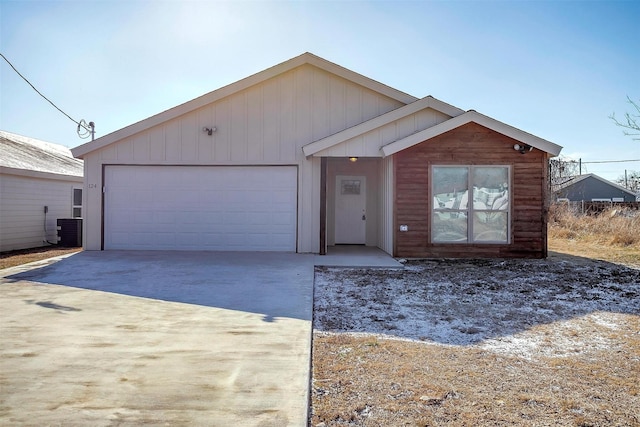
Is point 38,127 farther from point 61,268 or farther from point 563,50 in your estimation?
point 563,50

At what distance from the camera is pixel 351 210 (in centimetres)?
1248

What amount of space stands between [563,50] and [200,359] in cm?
1175

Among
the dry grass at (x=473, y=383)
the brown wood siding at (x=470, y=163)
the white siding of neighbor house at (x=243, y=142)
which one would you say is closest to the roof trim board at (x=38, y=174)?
the white siding of neighbor house at (x=243, y=142)

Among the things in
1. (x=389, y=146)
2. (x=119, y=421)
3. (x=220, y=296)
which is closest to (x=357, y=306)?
(x=220, y=296)

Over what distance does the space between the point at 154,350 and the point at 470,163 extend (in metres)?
8.01

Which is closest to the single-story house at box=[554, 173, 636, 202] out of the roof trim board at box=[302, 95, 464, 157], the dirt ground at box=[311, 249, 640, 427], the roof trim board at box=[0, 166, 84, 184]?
the roof trim board at box=[302, 95, 464, 157]

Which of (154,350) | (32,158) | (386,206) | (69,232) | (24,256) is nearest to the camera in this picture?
(154,350)

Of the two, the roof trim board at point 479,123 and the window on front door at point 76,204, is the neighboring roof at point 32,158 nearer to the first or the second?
the window on front door at point 76,204

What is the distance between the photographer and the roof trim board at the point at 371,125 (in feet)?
31.9

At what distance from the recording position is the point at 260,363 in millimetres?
3260

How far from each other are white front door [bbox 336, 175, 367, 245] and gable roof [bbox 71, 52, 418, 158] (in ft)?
8.94

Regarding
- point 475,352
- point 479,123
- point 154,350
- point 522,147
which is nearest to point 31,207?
point 154,350

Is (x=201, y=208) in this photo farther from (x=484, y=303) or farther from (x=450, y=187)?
(x=484, y=303)

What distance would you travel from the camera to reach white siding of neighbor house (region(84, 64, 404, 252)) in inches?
412
